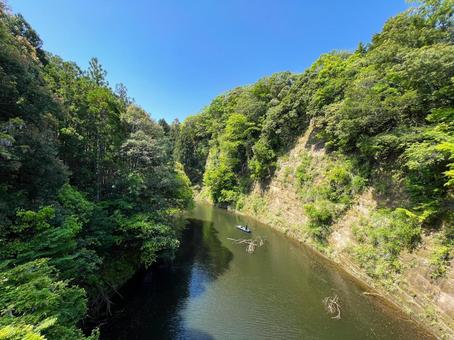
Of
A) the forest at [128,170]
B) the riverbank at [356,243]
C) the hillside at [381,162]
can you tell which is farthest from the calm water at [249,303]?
the hillside at [381,162]

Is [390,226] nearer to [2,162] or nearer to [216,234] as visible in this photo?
[216,234]

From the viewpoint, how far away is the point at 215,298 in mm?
13617

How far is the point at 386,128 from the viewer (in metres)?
18.5

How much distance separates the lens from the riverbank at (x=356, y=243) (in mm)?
11242

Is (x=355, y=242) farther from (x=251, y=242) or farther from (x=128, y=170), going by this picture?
(x=128, y=170)

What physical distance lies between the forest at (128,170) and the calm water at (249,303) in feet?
6.43

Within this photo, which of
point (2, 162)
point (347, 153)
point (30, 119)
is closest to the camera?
point (2, 162)

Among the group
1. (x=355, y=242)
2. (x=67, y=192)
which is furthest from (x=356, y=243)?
(x=67, y=192)

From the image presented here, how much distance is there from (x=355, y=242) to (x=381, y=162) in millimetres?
6711

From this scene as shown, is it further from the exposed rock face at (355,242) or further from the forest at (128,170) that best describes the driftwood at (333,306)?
the forest at (128,170)

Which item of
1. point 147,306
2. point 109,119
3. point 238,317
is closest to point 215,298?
point 238,317

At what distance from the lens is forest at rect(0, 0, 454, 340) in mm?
7605

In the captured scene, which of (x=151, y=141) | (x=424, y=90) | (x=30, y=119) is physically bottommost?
(x=30, y=119)

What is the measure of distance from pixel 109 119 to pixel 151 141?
3.47 metres
